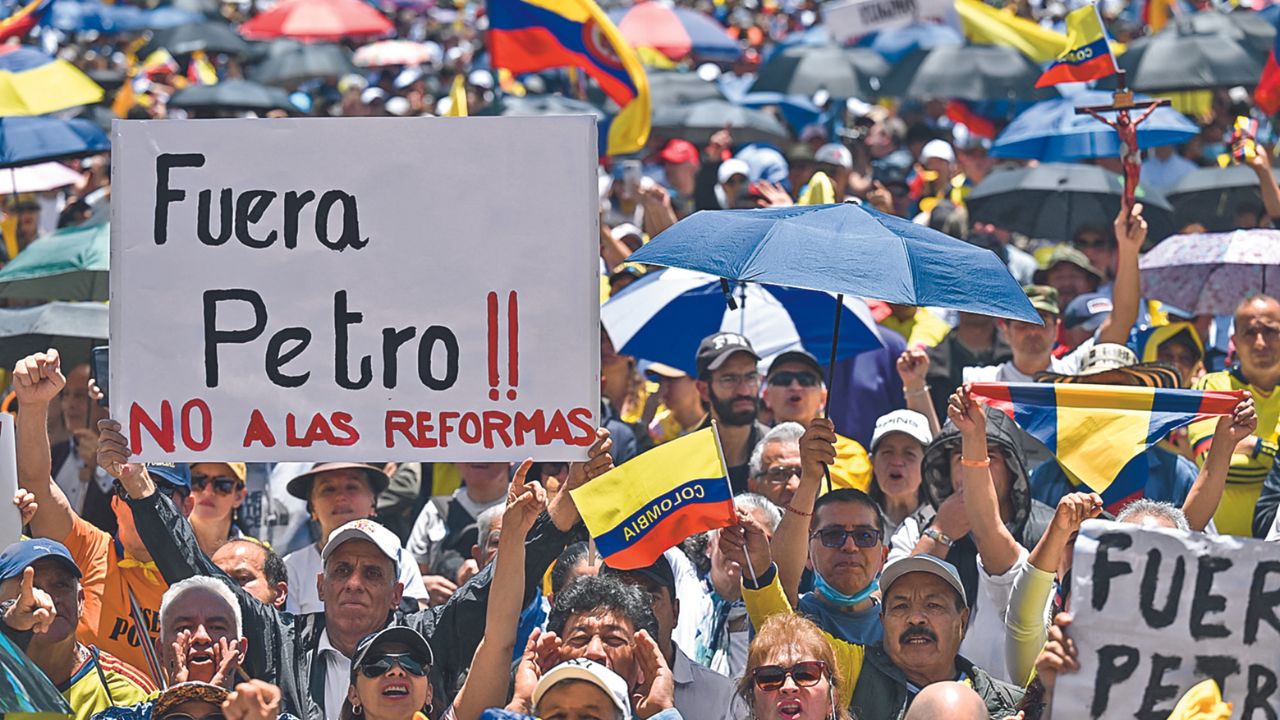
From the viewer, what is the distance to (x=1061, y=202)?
1059 cm

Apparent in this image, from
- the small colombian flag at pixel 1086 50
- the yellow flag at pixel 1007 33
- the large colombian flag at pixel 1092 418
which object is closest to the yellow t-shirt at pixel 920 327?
the small colombian flag at pixel 1086 50

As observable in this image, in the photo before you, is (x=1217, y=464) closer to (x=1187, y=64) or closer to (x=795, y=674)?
(x=795, y=674)

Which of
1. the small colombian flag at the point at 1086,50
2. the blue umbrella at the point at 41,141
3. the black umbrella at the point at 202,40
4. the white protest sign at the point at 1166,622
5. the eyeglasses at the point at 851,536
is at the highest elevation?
the small colombian flag at the point at 1086,50

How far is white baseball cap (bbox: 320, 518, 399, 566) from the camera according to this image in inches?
250

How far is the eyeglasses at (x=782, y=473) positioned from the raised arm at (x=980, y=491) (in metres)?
1.15

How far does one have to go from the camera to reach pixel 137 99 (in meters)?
16.5

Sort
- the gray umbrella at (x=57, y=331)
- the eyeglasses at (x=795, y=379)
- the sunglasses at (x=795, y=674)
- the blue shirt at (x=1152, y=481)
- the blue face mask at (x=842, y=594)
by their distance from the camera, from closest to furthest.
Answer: the sunglasses at (x=795, y=674) < the blue face mask at (x=842, y=594) < the blue shirt at (x=1152, y=481) < the eyeglasses at (x=795, y=379) < the gray umbrella at (x=57, y=331)

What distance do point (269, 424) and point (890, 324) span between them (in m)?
4.44

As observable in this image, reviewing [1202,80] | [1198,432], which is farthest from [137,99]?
[1198,432]

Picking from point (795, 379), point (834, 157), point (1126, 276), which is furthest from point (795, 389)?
point (834, 157)

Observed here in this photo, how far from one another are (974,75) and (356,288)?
920cm

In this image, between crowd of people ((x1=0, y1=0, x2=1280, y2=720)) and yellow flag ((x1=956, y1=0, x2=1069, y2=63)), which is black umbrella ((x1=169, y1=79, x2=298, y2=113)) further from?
crowd of people ((x1=0, y1=0, x2=1280, y2=720))

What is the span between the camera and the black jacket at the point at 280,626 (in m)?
6.00

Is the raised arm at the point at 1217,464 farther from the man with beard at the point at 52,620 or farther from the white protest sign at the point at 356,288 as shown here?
the man with beard at the point at 52,620
